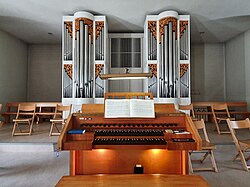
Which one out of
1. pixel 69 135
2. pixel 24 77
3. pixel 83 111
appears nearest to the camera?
pixel 69 135

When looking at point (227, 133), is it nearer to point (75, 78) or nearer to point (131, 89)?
point (131, 89)

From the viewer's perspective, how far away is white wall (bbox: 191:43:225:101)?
28.5 ft

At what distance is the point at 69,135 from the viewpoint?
7.02ft

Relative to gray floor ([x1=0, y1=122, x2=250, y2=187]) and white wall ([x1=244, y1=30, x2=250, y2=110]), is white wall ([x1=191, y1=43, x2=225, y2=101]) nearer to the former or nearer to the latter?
white wall ([x1=244, y1=30, x2=250, y2=110])

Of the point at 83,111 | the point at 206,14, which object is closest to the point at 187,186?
the point at 83,111

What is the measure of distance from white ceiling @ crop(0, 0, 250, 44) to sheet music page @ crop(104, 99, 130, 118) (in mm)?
3585

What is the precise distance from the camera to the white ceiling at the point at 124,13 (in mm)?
5203

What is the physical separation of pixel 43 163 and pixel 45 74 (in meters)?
6.11

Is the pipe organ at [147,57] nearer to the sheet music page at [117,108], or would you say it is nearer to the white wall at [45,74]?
the sheet music page at [117,108]

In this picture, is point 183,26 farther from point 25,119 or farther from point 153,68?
point 25,119

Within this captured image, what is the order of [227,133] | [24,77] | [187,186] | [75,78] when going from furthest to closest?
[24,77] → [75,78] → [227,133] → [187,186]

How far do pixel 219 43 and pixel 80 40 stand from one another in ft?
19.4

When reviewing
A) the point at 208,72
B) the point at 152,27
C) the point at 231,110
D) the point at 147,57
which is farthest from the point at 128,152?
the point at 208,72

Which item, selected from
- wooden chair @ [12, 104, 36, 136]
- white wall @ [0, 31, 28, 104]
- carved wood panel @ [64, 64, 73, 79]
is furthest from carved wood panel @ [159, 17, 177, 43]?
white wall @ [0, 31, 28, 104]
